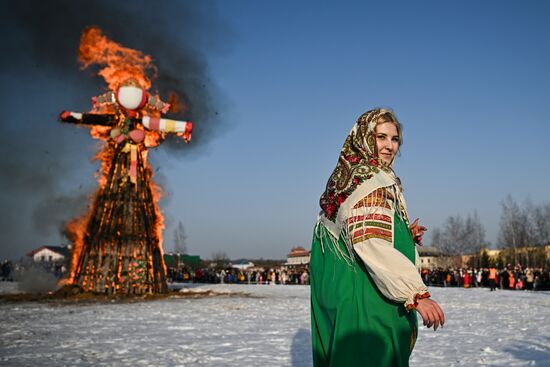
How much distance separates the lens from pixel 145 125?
19.5 meters

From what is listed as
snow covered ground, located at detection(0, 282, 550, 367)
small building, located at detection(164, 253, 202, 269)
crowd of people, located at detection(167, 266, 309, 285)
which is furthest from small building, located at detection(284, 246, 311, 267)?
snow covered ground, located at detection(0, 282, 550, 367)

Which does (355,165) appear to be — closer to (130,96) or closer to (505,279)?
(130,96)

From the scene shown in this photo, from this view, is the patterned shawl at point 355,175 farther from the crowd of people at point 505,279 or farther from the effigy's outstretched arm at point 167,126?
the crowd of people at point 505,279

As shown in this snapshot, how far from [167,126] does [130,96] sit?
6.01 feet

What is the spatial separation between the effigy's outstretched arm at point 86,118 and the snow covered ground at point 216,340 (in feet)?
30.4

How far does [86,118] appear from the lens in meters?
19.2

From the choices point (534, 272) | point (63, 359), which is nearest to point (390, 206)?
point (63, 359)

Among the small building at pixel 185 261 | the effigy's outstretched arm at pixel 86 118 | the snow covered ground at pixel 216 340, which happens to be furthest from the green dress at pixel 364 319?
the small building at pixel 185 261

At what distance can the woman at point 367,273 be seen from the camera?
2406 millimetres

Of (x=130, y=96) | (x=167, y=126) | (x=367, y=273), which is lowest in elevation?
(x=367, y=273)

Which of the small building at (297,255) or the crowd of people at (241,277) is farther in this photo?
the small building at (297,255)

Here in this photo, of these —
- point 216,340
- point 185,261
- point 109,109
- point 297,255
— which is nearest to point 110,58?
point 109,109

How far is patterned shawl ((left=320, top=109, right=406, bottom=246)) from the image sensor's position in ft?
8.56

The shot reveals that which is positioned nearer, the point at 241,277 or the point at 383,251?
the point at 383,251
